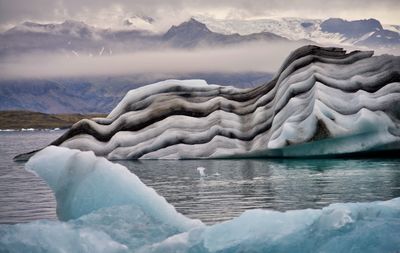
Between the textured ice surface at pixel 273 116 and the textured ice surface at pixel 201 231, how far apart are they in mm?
19124

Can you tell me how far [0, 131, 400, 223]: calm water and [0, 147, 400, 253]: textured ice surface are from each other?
349cm

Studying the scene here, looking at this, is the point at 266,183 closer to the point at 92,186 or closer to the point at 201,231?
the point at 92,186

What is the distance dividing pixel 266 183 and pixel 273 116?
1080 cm

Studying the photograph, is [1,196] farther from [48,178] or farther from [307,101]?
[307,101]

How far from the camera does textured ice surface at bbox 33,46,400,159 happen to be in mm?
32219

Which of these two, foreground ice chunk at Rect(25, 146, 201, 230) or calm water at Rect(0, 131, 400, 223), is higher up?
foreground ice chunk at Rect(25, 146, 201, 230)

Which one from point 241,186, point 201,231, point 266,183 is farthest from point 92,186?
point 266,183

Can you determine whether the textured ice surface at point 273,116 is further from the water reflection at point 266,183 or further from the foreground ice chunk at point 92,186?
the foreground ice chunk at point 92,186

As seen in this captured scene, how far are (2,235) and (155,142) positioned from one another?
84.5 feet

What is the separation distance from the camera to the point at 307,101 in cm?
3338

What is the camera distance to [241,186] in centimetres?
2397

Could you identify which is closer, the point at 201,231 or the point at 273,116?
the point at 201,231

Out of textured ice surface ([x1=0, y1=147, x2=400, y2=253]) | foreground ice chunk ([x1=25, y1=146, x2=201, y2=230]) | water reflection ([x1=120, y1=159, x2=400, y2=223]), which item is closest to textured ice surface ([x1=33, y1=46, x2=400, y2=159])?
water reflection ([x1=120, y1=159, x2=400, y2=223])

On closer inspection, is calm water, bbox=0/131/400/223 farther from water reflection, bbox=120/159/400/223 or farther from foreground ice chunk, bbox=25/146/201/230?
foreground ice chunk, bbox=25/146/201/230
